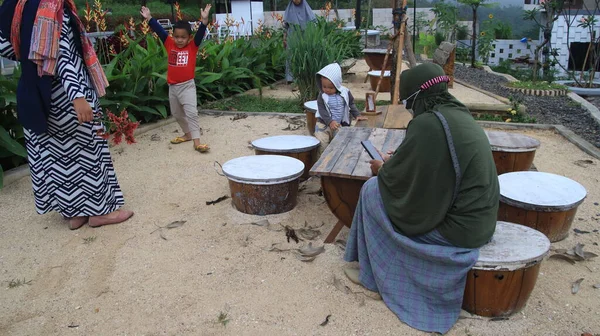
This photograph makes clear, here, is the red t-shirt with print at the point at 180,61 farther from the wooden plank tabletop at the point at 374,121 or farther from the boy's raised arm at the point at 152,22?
the wooden plank tabletop at the point at 374,121

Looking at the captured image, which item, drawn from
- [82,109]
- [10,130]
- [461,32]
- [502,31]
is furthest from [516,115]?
[502,31]

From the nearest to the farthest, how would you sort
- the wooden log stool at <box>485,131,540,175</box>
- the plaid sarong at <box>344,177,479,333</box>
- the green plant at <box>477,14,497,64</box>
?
the plaid sarong at <box>344,177,479,333</box>, the wooden log stool at <box>485,131,540,175</box>, the green plant at <box>477,14,497,64</box>

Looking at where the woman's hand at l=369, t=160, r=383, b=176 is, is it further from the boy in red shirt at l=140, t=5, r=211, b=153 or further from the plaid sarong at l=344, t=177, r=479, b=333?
the boy in red shirt at l=140, t=5, r=211, b=153

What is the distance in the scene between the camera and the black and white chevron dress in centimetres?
319

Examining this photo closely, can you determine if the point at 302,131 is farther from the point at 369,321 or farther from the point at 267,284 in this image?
the point at 369,321

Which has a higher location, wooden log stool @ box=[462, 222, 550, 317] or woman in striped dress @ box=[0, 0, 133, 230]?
woman in striped dress @ box=[0, 0, 133, 230]

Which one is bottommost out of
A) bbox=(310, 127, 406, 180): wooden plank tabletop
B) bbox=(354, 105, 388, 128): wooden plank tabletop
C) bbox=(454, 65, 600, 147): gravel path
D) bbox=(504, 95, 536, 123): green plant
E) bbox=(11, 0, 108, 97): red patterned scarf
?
bbox=(454, 65, 600, 147): gravel path

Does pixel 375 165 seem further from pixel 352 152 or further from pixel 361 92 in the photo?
pixel 361 92

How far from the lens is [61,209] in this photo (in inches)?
142

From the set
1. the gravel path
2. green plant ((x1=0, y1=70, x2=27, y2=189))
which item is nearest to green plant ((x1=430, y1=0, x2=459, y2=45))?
the gravel path

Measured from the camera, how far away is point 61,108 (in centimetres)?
326

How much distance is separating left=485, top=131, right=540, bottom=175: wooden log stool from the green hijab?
1545 mm

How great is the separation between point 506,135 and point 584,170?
3.84 ft

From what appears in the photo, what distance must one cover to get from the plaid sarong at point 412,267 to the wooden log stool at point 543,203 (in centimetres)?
99
